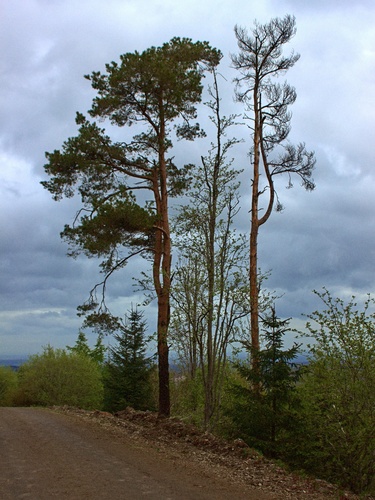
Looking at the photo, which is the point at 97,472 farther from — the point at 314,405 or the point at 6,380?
the point at 6,380

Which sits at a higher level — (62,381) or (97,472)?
(62,381)

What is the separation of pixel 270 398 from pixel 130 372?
15.4 meters

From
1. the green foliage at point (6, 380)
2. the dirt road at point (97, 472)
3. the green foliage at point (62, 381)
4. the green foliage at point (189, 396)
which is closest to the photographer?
the dirt road at point (97, 472)

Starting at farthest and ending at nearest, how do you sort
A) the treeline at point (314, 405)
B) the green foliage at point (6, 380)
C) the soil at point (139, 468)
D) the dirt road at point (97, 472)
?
the green foliage at point (6, 380)
the treeline at point (314, 405)
the soil at point (139, 468)
the dirt road at point (97, 472)

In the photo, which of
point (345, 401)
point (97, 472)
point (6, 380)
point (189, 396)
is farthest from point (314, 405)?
point (6, 380)

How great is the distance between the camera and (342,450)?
1144 cm

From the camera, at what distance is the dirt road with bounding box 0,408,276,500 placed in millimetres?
7844

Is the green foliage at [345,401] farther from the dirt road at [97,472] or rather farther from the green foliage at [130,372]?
the green foliage at [130,372]

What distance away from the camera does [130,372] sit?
27547 millimetres

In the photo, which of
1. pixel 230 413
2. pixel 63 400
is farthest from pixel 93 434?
pixel 63 400

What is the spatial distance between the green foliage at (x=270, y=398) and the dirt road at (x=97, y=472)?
3.00 metres

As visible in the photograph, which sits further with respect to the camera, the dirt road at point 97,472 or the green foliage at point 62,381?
the green foliage at point 62,381

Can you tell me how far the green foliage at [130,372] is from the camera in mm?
27391

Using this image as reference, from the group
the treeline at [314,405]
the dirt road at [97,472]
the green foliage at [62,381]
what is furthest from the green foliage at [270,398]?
the green foliage at [62,381]
